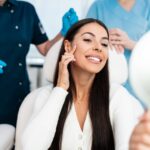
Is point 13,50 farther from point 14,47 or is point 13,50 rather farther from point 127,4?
point 127,4

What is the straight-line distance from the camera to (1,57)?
1506 mm

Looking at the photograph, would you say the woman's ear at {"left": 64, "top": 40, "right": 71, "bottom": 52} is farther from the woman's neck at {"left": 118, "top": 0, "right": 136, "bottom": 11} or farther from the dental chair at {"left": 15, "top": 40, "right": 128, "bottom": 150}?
the woman's neck at {"left": 118, "top": 0, "right": 136, "bottom": 11}

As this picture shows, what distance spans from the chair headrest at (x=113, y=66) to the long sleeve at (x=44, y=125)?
0.24 meters

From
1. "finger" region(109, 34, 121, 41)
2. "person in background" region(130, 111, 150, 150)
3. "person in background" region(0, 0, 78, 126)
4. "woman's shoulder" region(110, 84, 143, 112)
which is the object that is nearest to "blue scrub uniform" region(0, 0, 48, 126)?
"person in background" region(0, 0, 78, 126)

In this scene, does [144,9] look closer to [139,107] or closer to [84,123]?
[139,107]

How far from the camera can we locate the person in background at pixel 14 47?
1508 millimetres

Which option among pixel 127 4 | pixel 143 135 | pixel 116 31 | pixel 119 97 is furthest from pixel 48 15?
pixel 143 135

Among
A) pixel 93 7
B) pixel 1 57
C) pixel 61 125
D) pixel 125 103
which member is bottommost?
pixel 61 125

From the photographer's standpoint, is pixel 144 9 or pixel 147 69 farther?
pixel 144 9

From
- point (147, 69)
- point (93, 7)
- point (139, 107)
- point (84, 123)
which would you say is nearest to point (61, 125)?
point (84, 123)

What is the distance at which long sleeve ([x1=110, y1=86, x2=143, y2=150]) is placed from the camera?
114 centimetres

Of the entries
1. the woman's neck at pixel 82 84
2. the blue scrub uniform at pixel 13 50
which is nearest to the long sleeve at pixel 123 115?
the woman's neck at pixel 82 84

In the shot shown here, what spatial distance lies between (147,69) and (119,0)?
1490 mm

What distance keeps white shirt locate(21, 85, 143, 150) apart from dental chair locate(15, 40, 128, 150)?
0.17 feet
